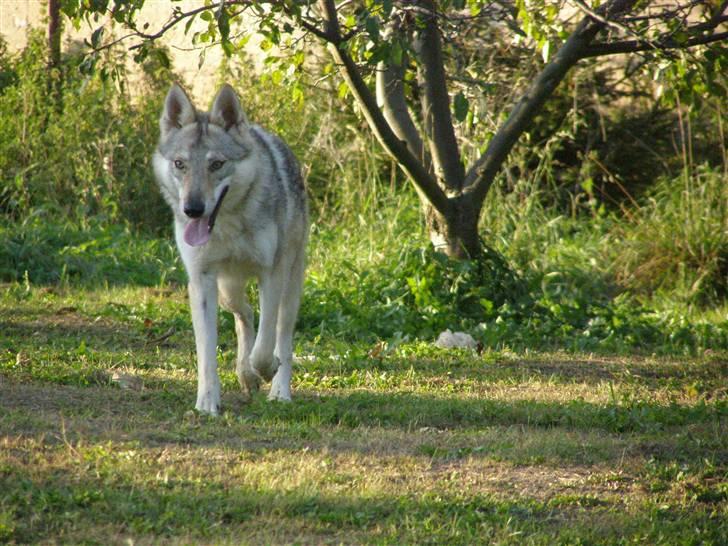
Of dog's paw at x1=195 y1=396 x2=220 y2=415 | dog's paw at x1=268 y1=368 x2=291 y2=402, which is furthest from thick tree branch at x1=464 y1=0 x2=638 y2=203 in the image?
dog's paw at x1=195 y1=396 x2=220 y2=415

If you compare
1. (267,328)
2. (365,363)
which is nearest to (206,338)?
(267,328)

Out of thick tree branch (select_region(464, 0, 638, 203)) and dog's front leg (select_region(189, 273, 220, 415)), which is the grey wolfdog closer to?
dog's front leg (select_region(189, 273, 220, 415))

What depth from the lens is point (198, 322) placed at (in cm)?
600

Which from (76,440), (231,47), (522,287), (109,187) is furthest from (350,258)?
(76,440)

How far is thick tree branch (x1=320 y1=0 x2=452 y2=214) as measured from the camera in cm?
734

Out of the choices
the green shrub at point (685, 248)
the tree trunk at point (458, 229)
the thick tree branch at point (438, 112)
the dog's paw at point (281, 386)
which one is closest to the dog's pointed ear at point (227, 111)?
the dog's paw at point (281, 386)

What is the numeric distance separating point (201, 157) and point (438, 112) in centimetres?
343

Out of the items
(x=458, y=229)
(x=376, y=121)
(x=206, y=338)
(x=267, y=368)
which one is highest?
(x=376, y=121)

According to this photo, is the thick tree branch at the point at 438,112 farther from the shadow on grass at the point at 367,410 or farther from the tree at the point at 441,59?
the shadow on grass at the point at 367,410

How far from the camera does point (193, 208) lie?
5.68 m

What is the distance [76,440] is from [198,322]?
1.22 metres

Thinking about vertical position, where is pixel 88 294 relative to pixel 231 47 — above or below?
below

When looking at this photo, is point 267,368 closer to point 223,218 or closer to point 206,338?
point 206,338

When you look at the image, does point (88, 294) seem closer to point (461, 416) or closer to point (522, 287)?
point (522, 287)
